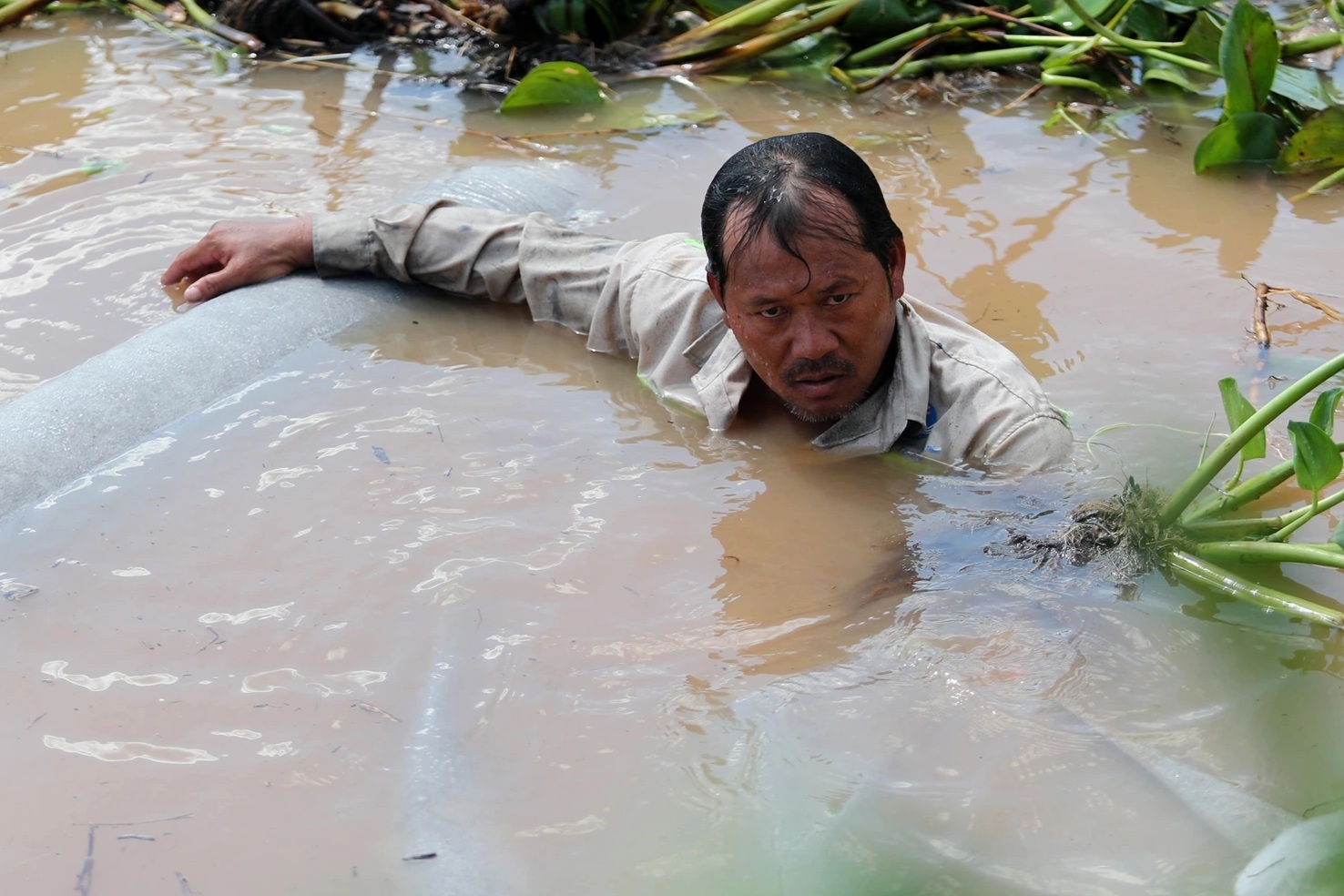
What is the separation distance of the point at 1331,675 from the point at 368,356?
7.33 feet

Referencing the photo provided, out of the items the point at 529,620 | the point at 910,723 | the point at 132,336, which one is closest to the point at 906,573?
the point at 910,723

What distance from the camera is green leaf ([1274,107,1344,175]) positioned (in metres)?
3.85

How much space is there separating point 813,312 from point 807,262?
115 mm

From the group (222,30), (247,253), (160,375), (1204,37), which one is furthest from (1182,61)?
(222,30)

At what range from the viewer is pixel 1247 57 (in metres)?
3.84

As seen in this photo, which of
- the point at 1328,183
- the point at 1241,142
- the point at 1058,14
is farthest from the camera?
the point at 1058,14

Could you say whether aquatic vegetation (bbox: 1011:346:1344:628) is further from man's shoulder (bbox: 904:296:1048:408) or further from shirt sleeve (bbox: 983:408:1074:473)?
man's shoulder (bbox: 904:296:1048:408)

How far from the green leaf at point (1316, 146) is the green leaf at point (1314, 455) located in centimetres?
221

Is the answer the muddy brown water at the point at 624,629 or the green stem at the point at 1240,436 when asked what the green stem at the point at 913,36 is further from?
the green stem at the point at 1240,436

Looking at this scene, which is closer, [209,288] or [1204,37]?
[209,288]

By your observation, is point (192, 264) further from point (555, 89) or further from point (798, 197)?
point (798, 197)

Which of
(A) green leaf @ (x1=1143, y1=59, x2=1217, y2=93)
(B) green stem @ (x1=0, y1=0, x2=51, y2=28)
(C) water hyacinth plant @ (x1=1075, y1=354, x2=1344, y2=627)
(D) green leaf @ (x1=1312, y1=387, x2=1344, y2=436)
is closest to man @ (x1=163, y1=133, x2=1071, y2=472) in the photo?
(C) water hyacinth plant @ (x1=1075, y1=354, x2=1344, y2=627)

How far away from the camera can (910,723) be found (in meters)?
1.95

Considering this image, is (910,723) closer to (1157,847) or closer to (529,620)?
(1157,847)
